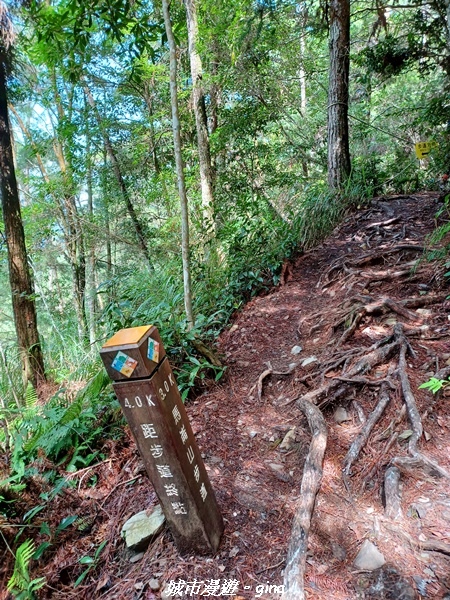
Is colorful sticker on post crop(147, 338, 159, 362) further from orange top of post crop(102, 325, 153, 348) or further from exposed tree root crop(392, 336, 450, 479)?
exposed tree root crop(392, 336, 450, 479)

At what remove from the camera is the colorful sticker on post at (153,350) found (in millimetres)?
1535

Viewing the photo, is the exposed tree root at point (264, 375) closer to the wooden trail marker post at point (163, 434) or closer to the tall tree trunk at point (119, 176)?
the wooden trail marker post at point (163, 434)

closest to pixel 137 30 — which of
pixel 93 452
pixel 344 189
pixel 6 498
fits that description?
pixel 93 452

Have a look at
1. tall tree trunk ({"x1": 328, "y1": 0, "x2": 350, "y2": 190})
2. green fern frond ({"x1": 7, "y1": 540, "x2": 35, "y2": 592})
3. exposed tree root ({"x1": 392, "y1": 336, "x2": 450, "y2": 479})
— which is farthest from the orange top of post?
tall tree trunk ({"x1": 328, "y1": 0, "x2": 350, "y2": 190})

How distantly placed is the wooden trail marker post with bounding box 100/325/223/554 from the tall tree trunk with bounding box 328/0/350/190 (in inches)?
242

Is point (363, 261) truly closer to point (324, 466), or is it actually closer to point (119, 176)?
point (324, 466)

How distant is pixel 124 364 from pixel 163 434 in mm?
368

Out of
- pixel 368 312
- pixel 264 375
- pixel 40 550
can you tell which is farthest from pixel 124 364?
pixel 368 312

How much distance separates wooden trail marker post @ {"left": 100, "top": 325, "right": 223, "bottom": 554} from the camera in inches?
58.5

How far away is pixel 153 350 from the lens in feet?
5.15

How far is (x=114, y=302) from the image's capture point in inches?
140

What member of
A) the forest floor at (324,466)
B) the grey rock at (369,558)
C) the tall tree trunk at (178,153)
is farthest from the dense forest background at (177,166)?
the grey rock at (369,558)

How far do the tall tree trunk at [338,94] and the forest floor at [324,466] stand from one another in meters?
3.34

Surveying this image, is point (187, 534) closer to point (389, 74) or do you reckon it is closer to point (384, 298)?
point (384, 298)
